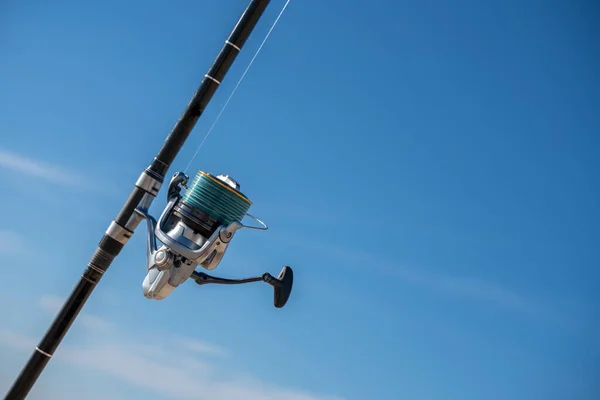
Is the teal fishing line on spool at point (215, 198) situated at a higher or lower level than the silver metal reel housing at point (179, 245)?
higher

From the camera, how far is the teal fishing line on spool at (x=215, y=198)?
1234 cm

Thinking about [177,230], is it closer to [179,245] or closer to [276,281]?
[179,245]

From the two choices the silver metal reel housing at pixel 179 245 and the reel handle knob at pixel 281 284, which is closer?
the silver metal reel housing at pixel 179 245

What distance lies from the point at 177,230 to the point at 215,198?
1.16ft

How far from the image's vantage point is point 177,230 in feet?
40.3

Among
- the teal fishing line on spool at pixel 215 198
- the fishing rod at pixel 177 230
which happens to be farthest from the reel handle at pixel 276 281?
the teal fishing line on spool at pixel 215 198

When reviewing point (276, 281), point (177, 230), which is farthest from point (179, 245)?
point (276, 281)

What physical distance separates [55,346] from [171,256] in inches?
42.6

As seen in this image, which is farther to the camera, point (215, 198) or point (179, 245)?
point (215, 198)

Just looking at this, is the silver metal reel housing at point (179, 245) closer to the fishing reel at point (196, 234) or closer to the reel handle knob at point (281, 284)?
the fishing reel at point (196, 234)

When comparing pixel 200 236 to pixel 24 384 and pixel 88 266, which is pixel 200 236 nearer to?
pixel 88 266

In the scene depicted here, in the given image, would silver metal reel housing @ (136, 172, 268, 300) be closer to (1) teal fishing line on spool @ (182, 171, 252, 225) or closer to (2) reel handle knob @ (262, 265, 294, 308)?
(1) teal fishing line on spool @ (182, 171, 252, 225)

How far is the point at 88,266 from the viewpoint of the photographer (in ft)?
41.0

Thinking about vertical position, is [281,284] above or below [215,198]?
below
